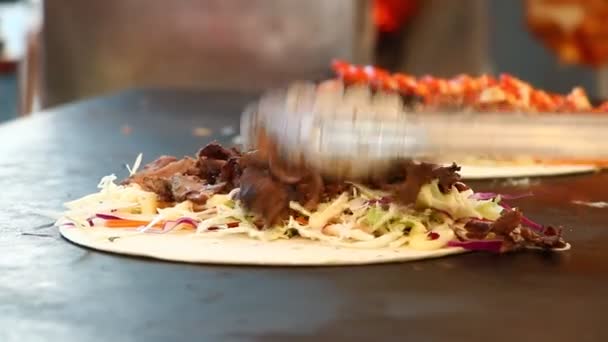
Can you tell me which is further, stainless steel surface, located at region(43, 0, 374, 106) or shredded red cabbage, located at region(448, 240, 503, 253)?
stainless steel surface, located at region(43, 0, 374, 106)

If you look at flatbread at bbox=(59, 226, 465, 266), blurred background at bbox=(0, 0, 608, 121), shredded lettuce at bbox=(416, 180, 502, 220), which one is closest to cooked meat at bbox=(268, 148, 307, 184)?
flatbread at bbox=(59, 226, 465, 266)

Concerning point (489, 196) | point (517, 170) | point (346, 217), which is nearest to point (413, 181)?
point (346, 217)

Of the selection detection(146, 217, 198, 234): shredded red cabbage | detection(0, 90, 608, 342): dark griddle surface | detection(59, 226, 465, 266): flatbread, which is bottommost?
detection(0, 90, 608, 342): dark griddle surface

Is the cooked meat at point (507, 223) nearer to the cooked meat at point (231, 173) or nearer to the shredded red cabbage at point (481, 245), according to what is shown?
the shredded red cabbage at point (481, 245)

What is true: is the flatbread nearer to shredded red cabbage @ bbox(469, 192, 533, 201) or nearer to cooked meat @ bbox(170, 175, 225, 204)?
cooked meat @ bbox(170, 175, 225, 204)

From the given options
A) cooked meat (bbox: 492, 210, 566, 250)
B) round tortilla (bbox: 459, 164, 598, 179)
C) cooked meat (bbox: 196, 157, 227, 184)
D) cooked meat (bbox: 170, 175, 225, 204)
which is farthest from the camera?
round tortilla (bbox: 459, 164, 598, 179)

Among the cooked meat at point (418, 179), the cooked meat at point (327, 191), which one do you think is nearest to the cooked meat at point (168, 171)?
the cooked meat at point (327, 191)

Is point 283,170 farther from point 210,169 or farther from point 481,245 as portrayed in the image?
point 481,245
